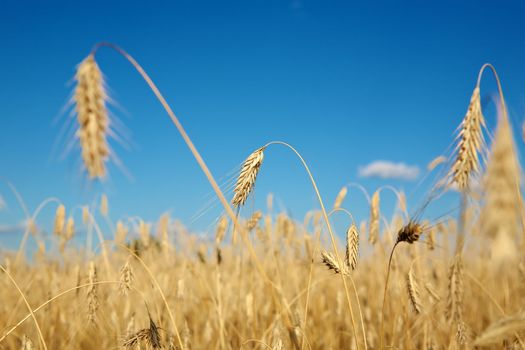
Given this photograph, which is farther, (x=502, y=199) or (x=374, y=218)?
(x=374, y=218)

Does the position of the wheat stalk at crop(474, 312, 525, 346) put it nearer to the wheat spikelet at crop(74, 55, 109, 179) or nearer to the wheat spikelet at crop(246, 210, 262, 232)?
the wheat spikelet at crop(74, 55, 109, 179)

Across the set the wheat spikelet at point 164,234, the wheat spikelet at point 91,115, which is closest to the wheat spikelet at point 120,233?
the wheat spikelet at point 164,234

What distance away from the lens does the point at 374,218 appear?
2.86m

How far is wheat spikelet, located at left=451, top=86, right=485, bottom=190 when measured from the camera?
4.87ft

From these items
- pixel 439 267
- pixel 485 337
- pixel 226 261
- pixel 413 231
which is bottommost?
pixel 485 337

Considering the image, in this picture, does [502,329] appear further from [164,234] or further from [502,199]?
[164,234]

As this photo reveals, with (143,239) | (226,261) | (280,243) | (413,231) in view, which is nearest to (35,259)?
(143,239)

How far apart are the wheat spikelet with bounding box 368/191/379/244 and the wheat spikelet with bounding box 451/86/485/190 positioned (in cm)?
127

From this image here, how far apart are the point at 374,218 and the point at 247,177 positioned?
1.57 metres

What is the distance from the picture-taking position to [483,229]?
1.12 metres

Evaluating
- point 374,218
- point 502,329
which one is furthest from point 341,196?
point 502,329

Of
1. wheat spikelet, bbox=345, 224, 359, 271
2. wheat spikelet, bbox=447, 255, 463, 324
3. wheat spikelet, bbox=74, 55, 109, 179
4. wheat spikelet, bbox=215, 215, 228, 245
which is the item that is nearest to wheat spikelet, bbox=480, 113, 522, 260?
wheat spikelet, bbox=345, 224, 359, 271

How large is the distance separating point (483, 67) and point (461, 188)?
20.1 inches

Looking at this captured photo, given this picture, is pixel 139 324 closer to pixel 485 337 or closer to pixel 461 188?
pixel 461 188
